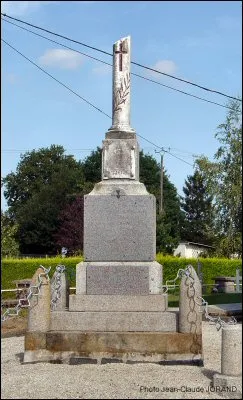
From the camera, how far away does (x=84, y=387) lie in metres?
6.04

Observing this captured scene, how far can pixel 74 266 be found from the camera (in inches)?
1048

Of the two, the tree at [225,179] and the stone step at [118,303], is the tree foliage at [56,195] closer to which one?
the tree at [225,179]

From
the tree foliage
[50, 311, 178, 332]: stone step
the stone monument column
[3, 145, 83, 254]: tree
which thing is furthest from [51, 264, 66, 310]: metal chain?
[3, 145, 83, 254]: tree

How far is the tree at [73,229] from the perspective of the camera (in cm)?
4428

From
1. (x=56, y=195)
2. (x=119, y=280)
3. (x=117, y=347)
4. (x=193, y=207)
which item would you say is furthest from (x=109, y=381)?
(x=193, y=207)

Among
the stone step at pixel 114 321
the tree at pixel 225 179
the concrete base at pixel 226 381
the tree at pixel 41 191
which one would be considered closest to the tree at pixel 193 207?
the tree at pixel 41 191

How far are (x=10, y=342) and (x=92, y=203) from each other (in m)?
3.39

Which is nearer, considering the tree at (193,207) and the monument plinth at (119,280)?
the monument plinth at (119,280)

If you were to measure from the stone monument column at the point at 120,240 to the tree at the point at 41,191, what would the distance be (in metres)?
38.5

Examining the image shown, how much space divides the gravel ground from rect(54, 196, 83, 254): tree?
120 ft

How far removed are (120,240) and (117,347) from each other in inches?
60.5

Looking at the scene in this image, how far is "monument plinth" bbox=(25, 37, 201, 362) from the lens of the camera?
7.50 m

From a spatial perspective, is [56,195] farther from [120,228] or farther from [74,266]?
[120,228]

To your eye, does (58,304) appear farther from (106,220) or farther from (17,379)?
(17,379)
